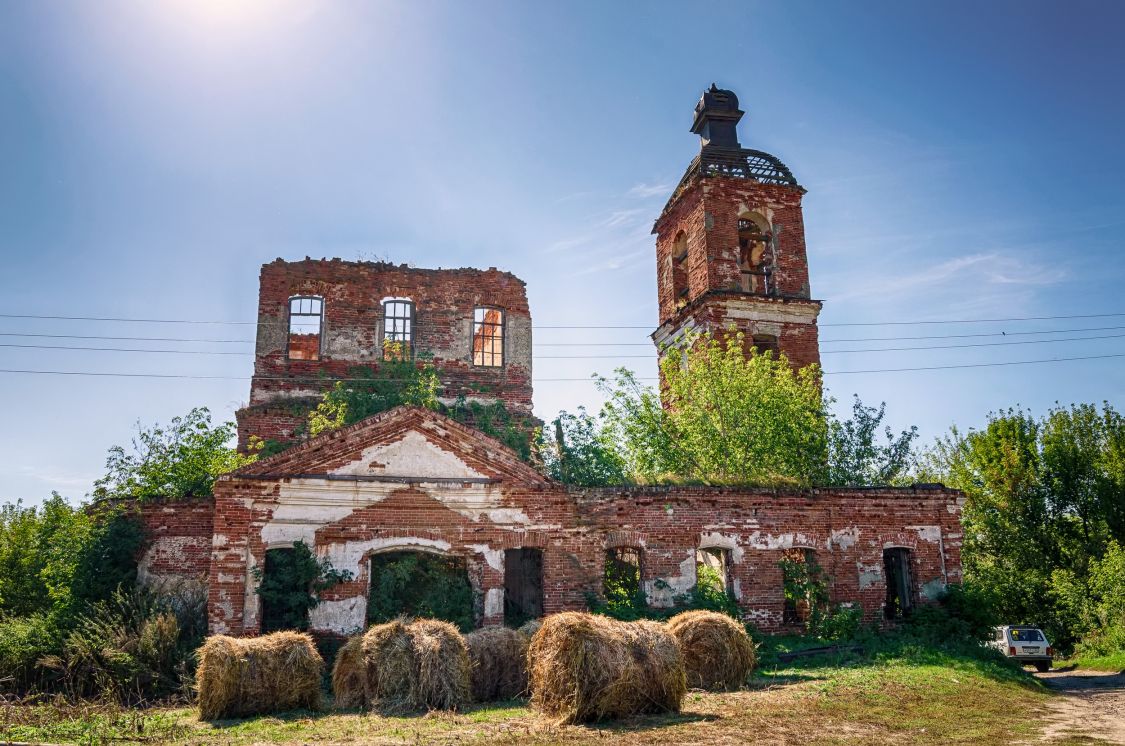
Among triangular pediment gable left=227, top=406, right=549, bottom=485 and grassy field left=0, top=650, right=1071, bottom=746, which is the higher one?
triangular pediment gable left=227, top=406, right=549, bottom=485

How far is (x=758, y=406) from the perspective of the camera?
2108 centimetres

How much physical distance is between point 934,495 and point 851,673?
6524mm

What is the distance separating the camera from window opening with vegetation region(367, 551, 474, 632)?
15.4 m

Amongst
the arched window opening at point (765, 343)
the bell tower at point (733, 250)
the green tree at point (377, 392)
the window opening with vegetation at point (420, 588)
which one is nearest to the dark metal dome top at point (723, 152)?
Answer: the bell tower at point (733, 250)

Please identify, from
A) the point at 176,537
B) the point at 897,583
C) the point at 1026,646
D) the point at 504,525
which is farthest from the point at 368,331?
the point at 1026,646

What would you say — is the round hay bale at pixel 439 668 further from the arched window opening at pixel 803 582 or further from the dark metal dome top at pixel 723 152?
the dark metal dome top at pixel 723 152

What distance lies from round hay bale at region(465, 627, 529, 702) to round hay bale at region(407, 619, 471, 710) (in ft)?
1.49

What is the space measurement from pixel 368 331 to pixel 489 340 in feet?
11.4

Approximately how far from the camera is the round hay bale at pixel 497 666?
1187 centimetres

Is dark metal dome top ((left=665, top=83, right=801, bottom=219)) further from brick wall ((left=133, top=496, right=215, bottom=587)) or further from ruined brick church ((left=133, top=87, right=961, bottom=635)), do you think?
brick wall ((left=133, top=496, right=215, bottom=587))

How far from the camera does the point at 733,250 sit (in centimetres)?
2520

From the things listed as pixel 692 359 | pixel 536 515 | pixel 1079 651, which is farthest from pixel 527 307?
pixel 1079 651

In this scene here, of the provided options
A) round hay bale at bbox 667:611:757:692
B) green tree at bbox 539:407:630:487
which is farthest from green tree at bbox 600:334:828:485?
round hay bale at bbox 667:611:757:692

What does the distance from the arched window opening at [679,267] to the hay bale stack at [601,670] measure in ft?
57.1
